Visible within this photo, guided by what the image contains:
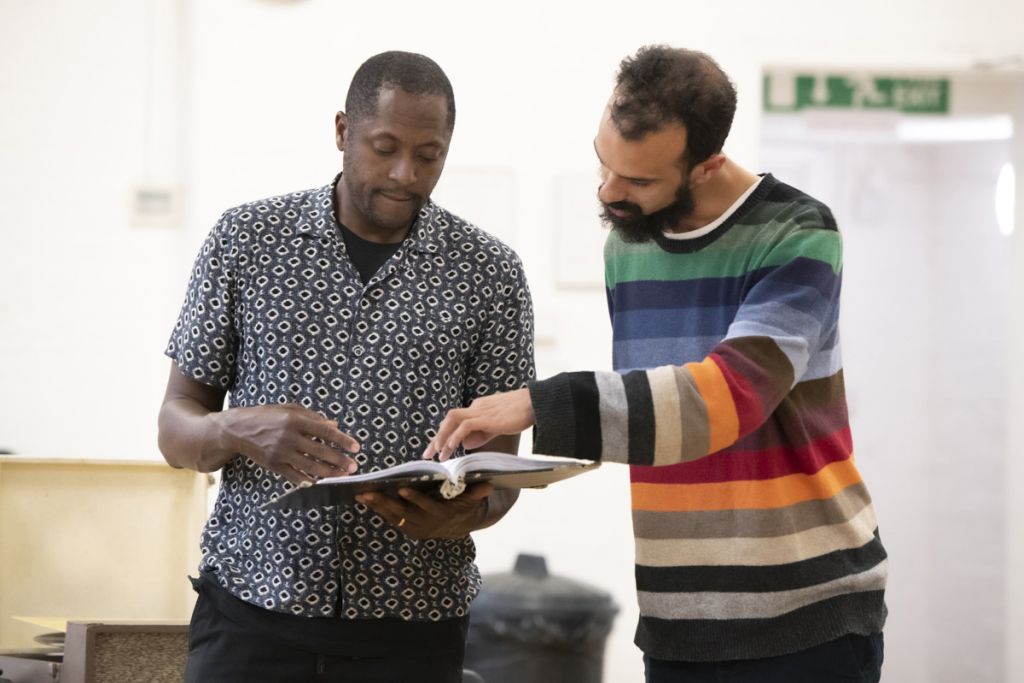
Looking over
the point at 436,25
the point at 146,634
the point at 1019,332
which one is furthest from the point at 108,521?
the point at 1019,332

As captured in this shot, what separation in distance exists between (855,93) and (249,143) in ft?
7.34

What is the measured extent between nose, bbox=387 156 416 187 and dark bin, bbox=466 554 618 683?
1.98 metres

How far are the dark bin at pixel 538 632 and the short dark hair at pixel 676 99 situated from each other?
7.14ft

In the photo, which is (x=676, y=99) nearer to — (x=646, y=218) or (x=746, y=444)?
(x=646, y=218)

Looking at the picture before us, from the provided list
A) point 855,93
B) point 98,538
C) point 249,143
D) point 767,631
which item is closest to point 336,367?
point 767,631

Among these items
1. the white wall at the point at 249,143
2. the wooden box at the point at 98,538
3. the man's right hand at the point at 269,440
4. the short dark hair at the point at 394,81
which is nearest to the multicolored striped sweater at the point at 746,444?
the man's right hand at the point at 269,440

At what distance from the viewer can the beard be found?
173 cm

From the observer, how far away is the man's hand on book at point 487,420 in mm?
1540

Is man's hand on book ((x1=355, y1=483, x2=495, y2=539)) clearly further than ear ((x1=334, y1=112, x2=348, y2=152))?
No

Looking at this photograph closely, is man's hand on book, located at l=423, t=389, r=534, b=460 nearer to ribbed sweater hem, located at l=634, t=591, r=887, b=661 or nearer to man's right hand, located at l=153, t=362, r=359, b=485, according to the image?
man's right hand, located at l=153, t=362, r=359, b=485

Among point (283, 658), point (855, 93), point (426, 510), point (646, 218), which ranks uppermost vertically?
point (855, 93)

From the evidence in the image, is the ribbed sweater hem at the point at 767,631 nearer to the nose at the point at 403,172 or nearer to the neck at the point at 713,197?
the neck at the point at 713,197

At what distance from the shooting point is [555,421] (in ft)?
4.96

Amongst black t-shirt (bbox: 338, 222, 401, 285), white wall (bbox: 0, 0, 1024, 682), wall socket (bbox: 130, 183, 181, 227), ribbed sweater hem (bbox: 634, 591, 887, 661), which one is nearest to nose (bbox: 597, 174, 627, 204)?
black t-shirt (bbox: 338, 222, 401, 285)
